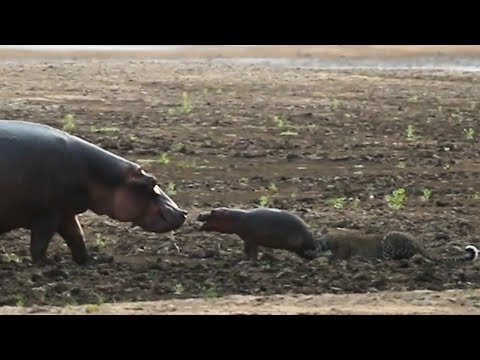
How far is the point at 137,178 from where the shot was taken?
10.6 m

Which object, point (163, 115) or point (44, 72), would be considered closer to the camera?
point (163, 115)

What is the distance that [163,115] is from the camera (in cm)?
2045

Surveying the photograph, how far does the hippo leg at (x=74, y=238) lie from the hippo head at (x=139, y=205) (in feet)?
0.78

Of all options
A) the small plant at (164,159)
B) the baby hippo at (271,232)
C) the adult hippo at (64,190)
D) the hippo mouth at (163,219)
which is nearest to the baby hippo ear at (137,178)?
the adult hippo at (64,190)

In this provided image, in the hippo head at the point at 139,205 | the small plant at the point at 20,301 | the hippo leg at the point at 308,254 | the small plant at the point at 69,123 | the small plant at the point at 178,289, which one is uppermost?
the hippo head at the point at 139,205

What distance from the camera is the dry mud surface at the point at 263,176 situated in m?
9.27

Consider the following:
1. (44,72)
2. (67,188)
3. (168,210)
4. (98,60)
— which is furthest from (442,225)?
(98,60)

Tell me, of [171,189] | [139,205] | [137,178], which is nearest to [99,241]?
[139,205]

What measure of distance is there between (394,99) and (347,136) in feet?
19.6

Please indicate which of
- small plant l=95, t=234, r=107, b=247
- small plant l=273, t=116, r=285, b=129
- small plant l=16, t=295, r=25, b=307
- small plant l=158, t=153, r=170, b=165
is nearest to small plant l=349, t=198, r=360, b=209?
small plant l=95, t=234, r=107, b=247

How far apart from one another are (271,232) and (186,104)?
1119cm

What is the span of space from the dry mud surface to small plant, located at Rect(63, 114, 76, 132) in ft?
0.42

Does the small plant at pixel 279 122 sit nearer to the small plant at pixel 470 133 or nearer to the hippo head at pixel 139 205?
the small plant at pixel 470 133

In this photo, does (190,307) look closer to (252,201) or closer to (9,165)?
(9,165)
